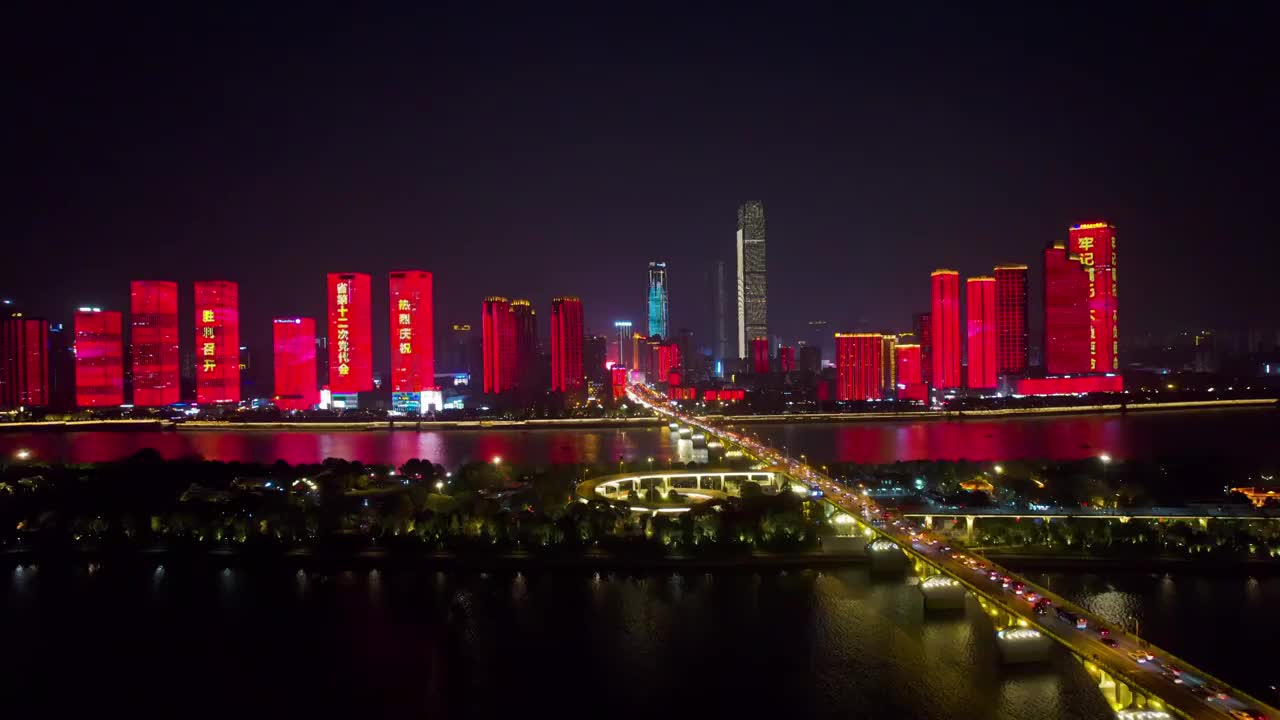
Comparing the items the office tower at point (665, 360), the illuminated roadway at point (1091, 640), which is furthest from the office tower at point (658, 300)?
the illuminated roadway at point (1091, 640)

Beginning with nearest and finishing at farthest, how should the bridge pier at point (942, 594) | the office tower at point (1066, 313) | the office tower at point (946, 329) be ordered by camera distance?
the bridge pier at point (942, 594)
the office tower at point (1066, 313)
the office tower at point (946, 329)

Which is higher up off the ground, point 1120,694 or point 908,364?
point 908,364

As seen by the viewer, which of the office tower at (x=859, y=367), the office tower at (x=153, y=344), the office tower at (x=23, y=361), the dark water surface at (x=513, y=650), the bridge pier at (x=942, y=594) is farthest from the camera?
the office tower at (x=859, y=367)

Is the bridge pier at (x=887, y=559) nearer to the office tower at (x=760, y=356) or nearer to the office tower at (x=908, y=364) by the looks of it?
the office tower at (x=908, y=364)

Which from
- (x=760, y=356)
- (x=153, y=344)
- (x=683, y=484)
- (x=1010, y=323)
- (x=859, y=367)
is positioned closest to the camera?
(x=683, y=484)

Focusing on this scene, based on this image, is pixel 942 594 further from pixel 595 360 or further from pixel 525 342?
pixel 595 360

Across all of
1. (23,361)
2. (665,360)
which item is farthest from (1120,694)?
(665,360)
